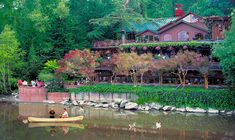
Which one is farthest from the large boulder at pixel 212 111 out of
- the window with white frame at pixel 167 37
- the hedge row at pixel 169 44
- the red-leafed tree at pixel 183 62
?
the window with white frame at pixel 167 37

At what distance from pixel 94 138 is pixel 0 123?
11874mm

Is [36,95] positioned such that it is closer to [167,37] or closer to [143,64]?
[143,64]

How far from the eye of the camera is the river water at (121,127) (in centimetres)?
3522

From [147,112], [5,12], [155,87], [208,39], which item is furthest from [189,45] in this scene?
[5,12]

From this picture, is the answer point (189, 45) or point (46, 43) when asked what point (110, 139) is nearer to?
point (189, 45)

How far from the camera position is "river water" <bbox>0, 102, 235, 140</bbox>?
35219 mm

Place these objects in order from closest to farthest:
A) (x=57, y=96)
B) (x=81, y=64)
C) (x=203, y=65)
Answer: (x=203, y=65), (x=81, y=64), (x=57, y=96)

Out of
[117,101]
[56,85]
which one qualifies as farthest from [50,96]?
[117,101]

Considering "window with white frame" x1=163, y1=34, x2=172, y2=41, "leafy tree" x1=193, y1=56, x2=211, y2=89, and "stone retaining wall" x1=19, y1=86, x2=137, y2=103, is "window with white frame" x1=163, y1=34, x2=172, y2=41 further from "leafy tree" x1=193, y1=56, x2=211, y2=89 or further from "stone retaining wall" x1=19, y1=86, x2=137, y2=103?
"stone retaining wall" x1=19, y1=86, x2=137, y2=103

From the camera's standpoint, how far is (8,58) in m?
57.9

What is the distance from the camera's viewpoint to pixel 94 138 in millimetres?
34750

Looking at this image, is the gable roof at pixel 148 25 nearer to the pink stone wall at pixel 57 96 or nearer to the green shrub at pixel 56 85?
the green shrub at pixel 56 85

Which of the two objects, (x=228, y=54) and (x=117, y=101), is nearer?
(x=228, y=54)

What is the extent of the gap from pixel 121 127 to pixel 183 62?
45.4ft
